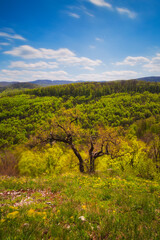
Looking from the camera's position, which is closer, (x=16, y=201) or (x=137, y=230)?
(x=137, y=230)

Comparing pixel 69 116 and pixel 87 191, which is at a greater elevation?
pixel 69 116

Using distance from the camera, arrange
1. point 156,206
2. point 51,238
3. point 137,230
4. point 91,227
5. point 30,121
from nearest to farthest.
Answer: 1. point 51,238
2. point 137,230
3. point 91,227
4. point 156,206
5. point 30,121

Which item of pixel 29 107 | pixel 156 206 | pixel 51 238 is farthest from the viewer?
pixel 29 107

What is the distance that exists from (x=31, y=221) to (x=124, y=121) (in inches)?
5332

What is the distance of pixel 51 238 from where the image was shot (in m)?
2.77

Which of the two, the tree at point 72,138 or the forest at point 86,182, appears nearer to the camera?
the forest at point 86,182

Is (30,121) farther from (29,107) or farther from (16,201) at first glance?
(16,201)

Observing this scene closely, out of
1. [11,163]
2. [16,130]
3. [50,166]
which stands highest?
[50,166]

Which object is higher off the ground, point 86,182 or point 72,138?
point 72,138

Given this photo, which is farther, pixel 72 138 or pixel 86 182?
pixel 72 138

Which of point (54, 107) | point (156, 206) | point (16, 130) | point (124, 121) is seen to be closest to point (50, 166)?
point (156, 206)

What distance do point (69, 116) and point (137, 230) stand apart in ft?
43.9

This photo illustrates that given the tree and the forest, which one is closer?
the forest

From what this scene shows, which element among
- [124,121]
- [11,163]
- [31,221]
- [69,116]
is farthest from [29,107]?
[31,221]
